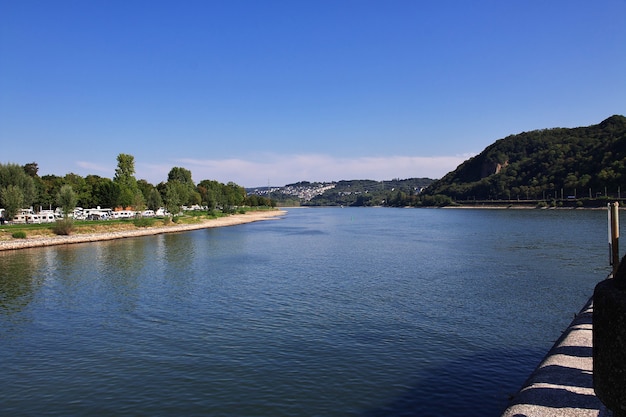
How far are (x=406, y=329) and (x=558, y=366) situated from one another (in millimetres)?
7458

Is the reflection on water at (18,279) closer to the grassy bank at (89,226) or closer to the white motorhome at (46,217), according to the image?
the grassy bank at (89,226)

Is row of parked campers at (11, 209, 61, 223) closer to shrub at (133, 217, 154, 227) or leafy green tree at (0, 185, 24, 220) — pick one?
leafy green tree at (0, 185, 24, 220)

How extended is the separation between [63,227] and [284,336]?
57.4 metres

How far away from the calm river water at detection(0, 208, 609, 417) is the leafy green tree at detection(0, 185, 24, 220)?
118ft

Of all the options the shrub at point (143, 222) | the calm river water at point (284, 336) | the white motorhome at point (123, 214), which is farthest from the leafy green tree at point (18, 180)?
the calm river water at point (284, 336)

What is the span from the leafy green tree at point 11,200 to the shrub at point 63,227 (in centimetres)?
675

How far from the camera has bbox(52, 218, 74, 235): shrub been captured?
6325cm

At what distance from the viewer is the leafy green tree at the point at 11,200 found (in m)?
64.6

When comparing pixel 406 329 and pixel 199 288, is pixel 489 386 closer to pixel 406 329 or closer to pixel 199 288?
pixel 406 329

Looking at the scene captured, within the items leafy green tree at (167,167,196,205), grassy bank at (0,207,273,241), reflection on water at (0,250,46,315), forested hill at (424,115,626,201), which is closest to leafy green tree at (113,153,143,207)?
grassy bank at (0,207,273,241)

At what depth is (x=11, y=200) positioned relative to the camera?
64.8 m

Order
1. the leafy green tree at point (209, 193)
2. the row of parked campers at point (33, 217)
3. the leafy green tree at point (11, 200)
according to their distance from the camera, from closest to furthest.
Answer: the leafy green tree at point (11, 200)
the row of parked campers at point (33, 217)
the leafy green tree at point (209, 193)

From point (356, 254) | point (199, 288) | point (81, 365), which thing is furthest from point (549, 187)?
point (81, 365)

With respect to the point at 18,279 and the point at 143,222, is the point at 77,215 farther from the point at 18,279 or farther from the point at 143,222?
the point at 18,279
